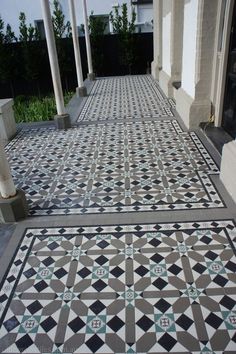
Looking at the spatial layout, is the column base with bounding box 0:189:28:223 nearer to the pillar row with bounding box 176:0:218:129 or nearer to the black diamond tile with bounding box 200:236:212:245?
the black diamond tile with bounding box 200:236:212:245

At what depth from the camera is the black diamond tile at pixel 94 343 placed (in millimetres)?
2119

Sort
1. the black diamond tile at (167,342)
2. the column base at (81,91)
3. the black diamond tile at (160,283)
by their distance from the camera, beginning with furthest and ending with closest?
1. the column base at (81,91)
2. the black diamond tile at (160,283)
3. the black diamond tile at (167,342)

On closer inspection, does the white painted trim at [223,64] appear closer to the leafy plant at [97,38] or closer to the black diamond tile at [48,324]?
the black diamond tile at [48,324]

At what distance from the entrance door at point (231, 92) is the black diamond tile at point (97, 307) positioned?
338 centimetres

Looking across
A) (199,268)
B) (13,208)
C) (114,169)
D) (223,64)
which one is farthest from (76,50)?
(199,268)

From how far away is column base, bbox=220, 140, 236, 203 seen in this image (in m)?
3.46

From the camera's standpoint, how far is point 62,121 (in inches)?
249

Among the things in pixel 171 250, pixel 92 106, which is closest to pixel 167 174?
pixel 171 250

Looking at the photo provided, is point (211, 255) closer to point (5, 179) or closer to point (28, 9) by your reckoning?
point (5, 179)

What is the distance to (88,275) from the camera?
2705 millimetres

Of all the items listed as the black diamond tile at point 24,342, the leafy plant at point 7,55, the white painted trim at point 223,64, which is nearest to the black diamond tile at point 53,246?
the black diamond tile at point 24,342

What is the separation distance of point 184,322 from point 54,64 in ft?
16.4

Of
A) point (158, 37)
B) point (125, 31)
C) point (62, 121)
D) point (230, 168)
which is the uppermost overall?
point (125, 31)

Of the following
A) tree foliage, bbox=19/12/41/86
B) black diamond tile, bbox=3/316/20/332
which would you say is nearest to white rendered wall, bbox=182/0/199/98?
black diamond tile, bbox=3/316/20/332
